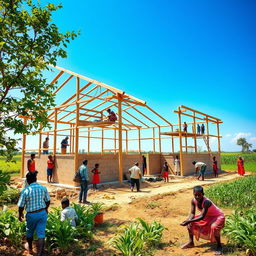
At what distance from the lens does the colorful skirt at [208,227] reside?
4.16 m

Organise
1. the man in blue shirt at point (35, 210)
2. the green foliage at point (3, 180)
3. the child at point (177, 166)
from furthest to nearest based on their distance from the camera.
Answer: the child at point (177, 166) < the man in blue shirt at point (35, 210) < the green foliage at point (3, 180)

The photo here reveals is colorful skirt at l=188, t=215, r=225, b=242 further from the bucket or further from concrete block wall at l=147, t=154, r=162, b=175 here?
concrete block wall at l=147, t=154, r=162, b=175

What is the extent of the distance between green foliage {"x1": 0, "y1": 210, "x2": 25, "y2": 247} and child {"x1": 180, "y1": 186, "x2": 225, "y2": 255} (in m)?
3.45

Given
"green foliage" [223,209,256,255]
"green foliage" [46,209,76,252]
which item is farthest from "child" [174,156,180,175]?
"green foliage" [46,209,76,252]

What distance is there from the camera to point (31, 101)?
425 cm

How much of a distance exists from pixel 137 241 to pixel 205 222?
4.74 feet

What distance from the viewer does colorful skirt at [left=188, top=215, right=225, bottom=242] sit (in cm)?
416

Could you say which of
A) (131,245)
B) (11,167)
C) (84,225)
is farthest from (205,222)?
(11,167)

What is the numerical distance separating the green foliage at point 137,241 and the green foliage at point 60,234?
0.90 metres

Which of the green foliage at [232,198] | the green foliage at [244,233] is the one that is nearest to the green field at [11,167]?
the green foliage at [244,233]

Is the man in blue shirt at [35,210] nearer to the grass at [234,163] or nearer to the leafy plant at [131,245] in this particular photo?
the leafy plant at [131,245]

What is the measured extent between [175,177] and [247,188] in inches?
288

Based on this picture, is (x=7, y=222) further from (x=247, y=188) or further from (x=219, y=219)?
(x=247, y=188)

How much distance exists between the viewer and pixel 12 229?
465 cm
